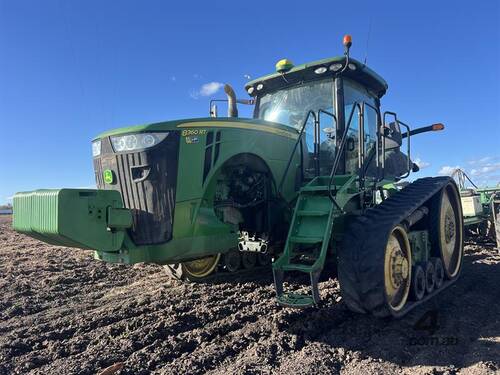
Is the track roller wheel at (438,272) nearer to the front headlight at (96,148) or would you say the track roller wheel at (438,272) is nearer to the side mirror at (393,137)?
the side mirror at (393,137)

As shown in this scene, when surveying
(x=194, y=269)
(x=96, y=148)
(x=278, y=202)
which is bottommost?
(x=194, y=269)

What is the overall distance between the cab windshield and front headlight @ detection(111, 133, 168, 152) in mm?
2213

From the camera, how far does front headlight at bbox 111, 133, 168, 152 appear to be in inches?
144

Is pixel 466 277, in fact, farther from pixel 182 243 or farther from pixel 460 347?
pixel 182 243

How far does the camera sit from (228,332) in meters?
3.88

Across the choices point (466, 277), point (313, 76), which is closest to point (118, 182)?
point (313, 76)

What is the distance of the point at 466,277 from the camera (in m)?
6.09

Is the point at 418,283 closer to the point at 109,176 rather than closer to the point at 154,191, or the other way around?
the point at 154,191

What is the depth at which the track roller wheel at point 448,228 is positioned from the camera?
17.3ft

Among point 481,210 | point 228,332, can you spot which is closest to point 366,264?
point 228,332

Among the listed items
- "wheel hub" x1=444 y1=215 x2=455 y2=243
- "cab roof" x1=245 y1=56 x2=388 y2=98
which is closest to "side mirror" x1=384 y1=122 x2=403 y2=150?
"cab roof" x1=245 y1=56 x2=388 y2=98

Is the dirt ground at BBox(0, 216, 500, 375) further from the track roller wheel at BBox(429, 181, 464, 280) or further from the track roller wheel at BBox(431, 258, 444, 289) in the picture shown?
the track roller wheel at BBox(429, 181, 464, 280)

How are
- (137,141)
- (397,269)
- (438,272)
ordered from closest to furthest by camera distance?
(137,141), (397,269), (438,272)

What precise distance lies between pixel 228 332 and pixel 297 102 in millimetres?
3005
